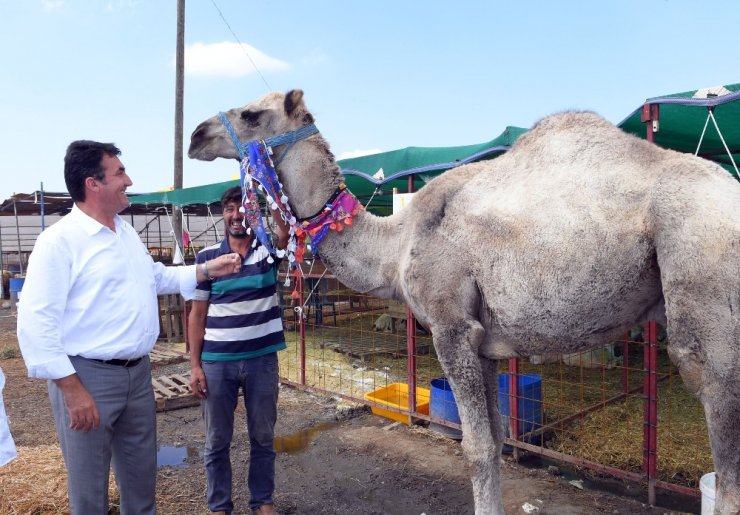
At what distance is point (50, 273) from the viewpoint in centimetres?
260

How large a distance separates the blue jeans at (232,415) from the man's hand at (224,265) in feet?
2.28

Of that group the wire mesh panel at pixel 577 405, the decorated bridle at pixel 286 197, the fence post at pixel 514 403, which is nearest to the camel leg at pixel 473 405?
the wire mesh panel at pixel 577 405

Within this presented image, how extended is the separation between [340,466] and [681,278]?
4157mm

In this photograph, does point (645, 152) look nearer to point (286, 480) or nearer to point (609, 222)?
point (609, 222)

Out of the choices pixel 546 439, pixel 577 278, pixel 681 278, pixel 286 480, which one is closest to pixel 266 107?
pixel 577 278

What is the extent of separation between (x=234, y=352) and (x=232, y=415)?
518mm

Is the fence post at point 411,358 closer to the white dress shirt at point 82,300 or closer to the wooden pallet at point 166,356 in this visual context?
the white dress shirt at point 82,300

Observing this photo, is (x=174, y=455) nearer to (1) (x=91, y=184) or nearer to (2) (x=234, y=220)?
(2) (x=234, y=220)

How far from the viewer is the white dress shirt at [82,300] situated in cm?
253

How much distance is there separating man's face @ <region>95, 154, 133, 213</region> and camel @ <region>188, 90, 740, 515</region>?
84 cm

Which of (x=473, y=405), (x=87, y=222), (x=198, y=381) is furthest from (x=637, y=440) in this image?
(x=87, y=222)

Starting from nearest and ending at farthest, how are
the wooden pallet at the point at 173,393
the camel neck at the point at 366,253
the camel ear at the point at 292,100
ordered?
the camel neck at the point at 366,253 < the camel ear at the point at 292,100 < the wooden pallet at the point at 173,393

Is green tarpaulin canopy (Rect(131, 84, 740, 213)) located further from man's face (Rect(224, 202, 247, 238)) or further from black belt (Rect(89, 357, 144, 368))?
black belt (Rect(89, 357, 144, 368))

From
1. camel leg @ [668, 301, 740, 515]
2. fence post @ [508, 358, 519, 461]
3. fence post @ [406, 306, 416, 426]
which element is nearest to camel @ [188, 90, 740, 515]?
camel leg @ [668, 301, 740, 515]
